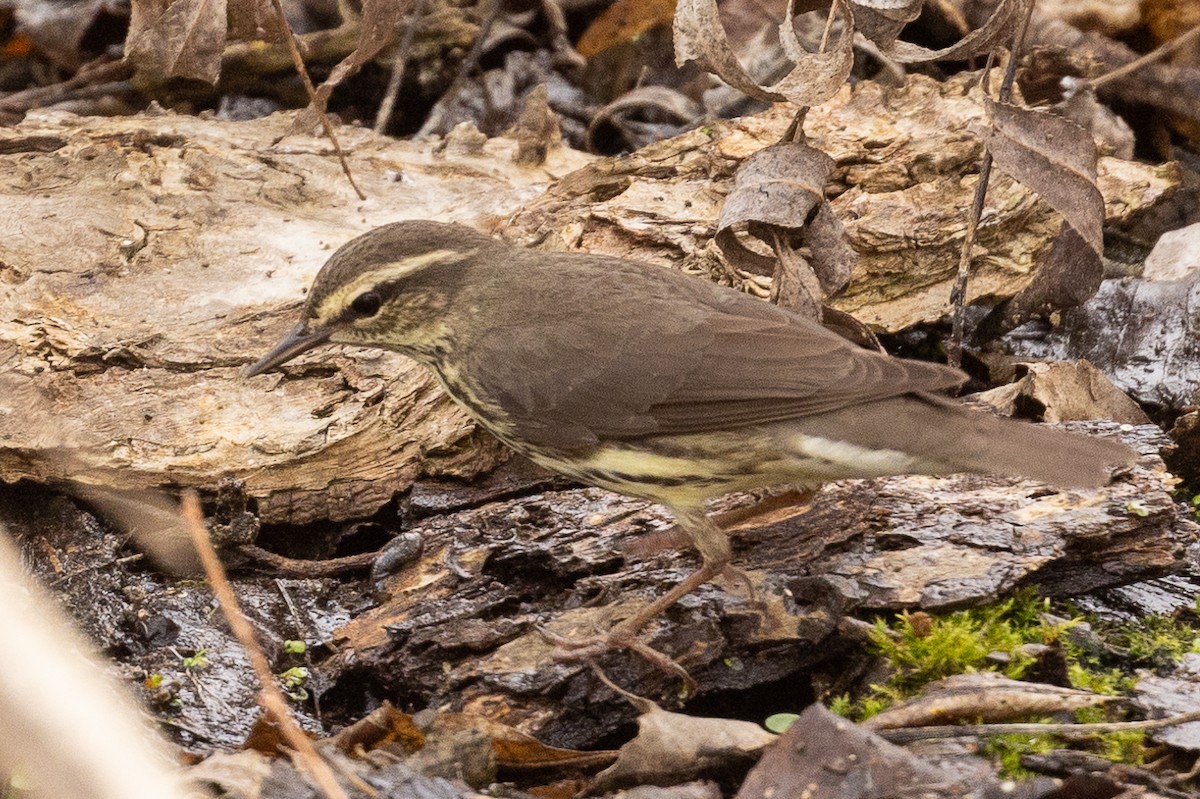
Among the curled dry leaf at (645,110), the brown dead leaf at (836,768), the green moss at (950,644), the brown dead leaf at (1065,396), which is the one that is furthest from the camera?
the curled dry leaf at (645,110)

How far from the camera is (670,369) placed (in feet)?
13.6

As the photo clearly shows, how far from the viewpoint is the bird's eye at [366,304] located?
14.0 feet

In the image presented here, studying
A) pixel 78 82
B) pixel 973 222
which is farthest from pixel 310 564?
pixel 78 82

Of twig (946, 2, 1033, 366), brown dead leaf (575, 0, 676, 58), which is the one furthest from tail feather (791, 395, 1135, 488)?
brown dead leaf (575, 0, 676, 58)

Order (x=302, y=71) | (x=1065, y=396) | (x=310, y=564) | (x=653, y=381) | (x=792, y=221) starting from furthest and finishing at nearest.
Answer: (x=302, y=71)
(x=1065, y=396)
(x=792, y=221)
(x=310, y=564)
(x=653, y=381)

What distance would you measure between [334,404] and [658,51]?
4.13 m

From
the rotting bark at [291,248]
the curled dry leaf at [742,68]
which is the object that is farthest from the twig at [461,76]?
the curled dry leaf at [742,68]

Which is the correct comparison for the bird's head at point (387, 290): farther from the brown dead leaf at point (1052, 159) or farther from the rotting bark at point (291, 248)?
the brown dead leaf at point (1052, 159)

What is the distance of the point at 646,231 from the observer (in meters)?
5.23

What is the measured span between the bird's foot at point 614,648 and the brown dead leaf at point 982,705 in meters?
0.62

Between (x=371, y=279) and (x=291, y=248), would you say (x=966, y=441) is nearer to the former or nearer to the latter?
(x=371, y=279)

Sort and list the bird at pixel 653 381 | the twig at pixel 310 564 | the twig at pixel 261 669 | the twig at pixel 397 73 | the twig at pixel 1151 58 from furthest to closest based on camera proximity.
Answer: the twig at pixel 397 73 < the twig at pixel 1151 58 < the twig at pixel 310 564 < the bird at pixel 653 381 < the twig at pixel 261 669

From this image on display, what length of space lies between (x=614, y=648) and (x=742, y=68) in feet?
7.76

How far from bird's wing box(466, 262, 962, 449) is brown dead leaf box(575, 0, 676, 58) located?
13.3 ft
